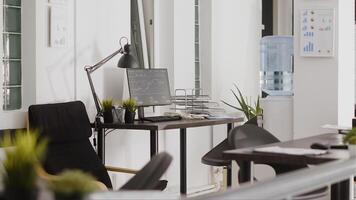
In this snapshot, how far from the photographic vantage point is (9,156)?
753 mm

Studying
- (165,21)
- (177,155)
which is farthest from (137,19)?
(177,155)

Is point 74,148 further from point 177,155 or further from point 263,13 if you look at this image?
point 263,13

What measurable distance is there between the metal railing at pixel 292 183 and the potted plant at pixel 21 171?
24cm

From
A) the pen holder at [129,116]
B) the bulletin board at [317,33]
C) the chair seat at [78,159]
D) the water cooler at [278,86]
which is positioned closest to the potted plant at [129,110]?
the pen holder at [129,116]

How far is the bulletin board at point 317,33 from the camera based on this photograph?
166 inches

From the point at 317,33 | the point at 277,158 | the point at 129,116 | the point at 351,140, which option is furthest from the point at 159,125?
the point at 351,140

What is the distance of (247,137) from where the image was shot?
10.7 feet

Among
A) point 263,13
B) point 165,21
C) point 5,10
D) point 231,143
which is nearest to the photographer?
point 231,143

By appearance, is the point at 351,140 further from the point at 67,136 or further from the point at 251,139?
the point at 67,136

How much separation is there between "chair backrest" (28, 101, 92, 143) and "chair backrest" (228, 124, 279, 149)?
1324 mm

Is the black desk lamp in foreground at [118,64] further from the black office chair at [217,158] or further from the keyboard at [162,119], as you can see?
the black office chair at [217,158]

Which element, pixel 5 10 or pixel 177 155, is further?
pixel 177 155

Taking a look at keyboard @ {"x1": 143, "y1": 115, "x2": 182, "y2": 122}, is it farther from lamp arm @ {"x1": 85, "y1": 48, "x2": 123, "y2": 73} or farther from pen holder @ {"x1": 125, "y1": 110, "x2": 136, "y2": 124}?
lamp arm @ {"x1": 85, "y1": 48, "x2": 123, "y2": 73}

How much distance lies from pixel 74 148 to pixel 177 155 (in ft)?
5.67
